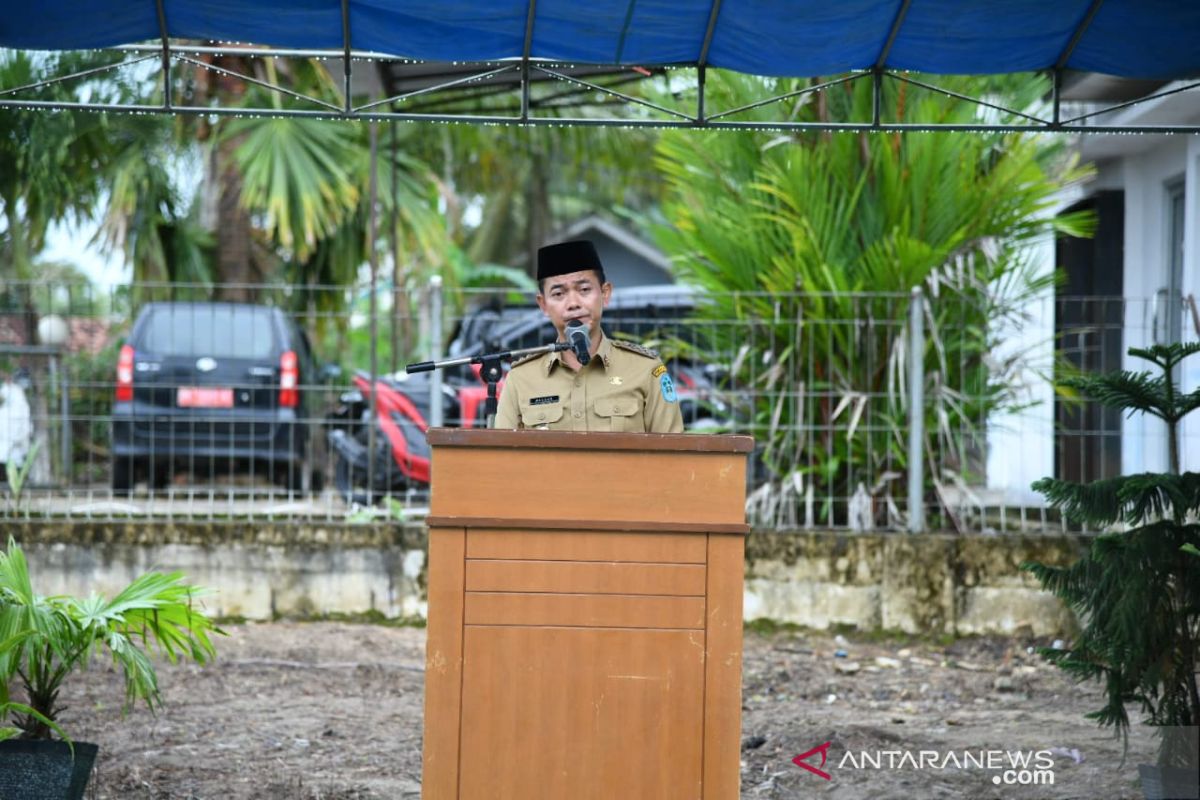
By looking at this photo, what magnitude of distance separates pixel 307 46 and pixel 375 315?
2.71 metres

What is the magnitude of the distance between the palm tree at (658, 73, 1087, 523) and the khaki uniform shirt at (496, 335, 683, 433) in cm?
389

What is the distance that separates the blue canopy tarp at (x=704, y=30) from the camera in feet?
18.0

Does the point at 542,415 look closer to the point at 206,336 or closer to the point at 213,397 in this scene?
the point at 213,397

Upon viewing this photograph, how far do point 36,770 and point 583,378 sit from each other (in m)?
2.09

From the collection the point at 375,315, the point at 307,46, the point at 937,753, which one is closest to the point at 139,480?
the point at 375,315

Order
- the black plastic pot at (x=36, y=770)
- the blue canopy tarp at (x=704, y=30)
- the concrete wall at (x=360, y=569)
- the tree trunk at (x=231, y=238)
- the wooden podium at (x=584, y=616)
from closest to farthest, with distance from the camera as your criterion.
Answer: the wooden podium at (x=584, y=616), the black plastic pot at (x=36, y=770), the blue canopy tarp at (x=704, y=30), the concrete wall at (x=360, y=569), the tree trunk at (x=231, y=238)

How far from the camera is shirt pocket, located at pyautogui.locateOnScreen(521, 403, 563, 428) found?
424cm

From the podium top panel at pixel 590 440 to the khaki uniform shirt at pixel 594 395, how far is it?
1.06 metres

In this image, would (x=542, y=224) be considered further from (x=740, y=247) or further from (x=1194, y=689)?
(x=1194, y=689)

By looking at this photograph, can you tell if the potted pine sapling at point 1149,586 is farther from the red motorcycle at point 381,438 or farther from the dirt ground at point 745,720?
the red motorcycle at point 381,438

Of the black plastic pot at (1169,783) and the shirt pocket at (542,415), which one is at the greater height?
the shirt pocket at (542,415)

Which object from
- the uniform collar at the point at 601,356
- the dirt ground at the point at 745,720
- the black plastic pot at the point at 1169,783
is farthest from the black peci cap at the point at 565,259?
the black plastic pot at the point at 1169,783

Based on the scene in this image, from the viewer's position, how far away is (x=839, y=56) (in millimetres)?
5910

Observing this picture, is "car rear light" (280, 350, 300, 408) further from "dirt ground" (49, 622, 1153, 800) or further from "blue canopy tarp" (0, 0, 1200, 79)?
"blue canopy tarp" (0, 0, 1200, 79)
